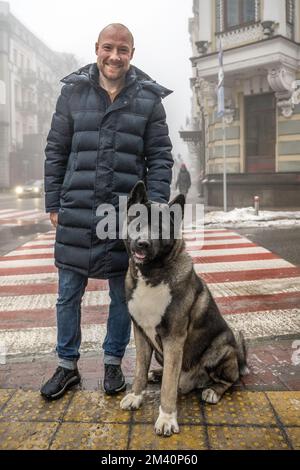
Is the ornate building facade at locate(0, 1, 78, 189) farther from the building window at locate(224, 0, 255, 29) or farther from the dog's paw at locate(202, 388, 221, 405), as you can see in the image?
the dog's paw at locate(202, 388, 221, 405)

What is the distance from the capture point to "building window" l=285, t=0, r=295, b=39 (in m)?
16.8

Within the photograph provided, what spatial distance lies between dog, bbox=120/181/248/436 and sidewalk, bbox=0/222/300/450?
11 cm

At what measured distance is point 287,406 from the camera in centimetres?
282

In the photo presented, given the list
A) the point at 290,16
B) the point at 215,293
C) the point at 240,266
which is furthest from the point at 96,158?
the point at 290,16

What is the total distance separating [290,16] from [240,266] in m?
13.4

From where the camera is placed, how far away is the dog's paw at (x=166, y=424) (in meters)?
2.57

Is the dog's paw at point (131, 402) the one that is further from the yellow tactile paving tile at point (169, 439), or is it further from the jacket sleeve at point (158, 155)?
the jacket sleeve at point (158, 155)

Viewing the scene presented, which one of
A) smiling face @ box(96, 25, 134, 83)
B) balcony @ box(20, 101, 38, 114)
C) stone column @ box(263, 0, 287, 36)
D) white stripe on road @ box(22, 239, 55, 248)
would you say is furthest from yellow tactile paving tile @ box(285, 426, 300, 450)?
balcony @ box(20, 101, 38, 114)

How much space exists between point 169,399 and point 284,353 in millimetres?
1423

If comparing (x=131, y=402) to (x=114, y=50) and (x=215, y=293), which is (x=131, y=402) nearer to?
(x=114, y=50)

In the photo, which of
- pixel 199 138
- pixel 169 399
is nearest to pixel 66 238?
pixel 169 399

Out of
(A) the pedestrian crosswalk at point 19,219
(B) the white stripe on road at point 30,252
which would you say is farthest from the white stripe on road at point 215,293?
(A) the pedestrian crosswalk at point 19,219

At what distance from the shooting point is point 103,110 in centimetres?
315

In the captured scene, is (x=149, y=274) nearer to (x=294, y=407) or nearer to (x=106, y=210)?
(x=106, y=210)
